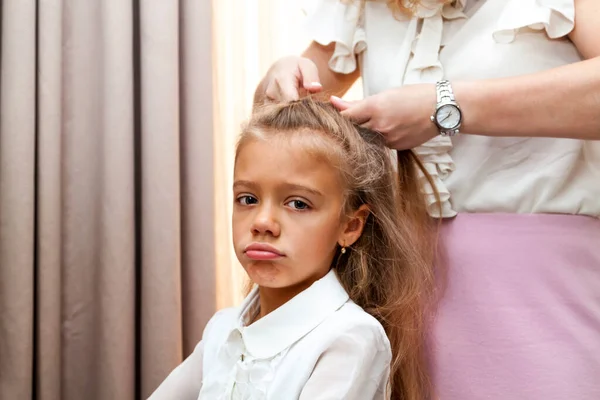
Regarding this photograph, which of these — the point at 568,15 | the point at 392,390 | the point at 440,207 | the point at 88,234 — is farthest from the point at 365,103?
the point at 88,234

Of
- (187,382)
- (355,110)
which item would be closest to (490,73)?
(355,110)

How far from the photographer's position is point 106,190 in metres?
1.62

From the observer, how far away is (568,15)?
0.95 meters

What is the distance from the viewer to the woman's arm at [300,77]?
108 centimetres

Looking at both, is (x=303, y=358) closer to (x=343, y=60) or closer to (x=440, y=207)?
(x=440, y=207)

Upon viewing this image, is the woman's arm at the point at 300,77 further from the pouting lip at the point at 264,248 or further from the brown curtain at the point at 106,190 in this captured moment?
the brown curtain at the point at 106,190

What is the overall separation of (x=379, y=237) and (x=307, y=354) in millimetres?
Result: 240

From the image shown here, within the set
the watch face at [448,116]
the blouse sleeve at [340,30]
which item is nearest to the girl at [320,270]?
the watch face at [448,116]

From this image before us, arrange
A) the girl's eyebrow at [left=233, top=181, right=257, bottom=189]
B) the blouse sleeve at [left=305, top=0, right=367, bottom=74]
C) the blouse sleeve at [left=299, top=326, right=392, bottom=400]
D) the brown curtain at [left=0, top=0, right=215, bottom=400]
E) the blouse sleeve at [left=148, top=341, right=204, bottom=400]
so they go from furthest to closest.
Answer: the brown curtain at [left=0, top=0, right=215, bottom=400] < the blouse sleeve at [left=305, top=0, right=367, bottom=74] < the blouse sleeve at [left=148, top=341, right=204, bottom=400] < the girl's eyebrow at [left=233, top=181, right=257, bottom=189] < the blouse sleeve at [left=299, top=326, right=392, bottom=400]

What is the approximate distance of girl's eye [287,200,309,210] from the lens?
90cm

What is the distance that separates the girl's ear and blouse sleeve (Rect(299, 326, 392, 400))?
0.51 ft

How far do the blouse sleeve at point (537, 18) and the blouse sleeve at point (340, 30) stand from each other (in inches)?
10.3

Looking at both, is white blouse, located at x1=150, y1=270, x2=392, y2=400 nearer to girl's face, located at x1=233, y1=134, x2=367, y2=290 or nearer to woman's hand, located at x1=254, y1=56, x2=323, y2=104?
girl's face, located at x1=233, y1=134, x2=367, y2=290

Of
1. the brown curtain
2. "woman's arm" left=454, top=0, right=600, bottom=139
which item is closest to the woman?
"woman's arm" left=454, top=0, right=600, bottom=139
